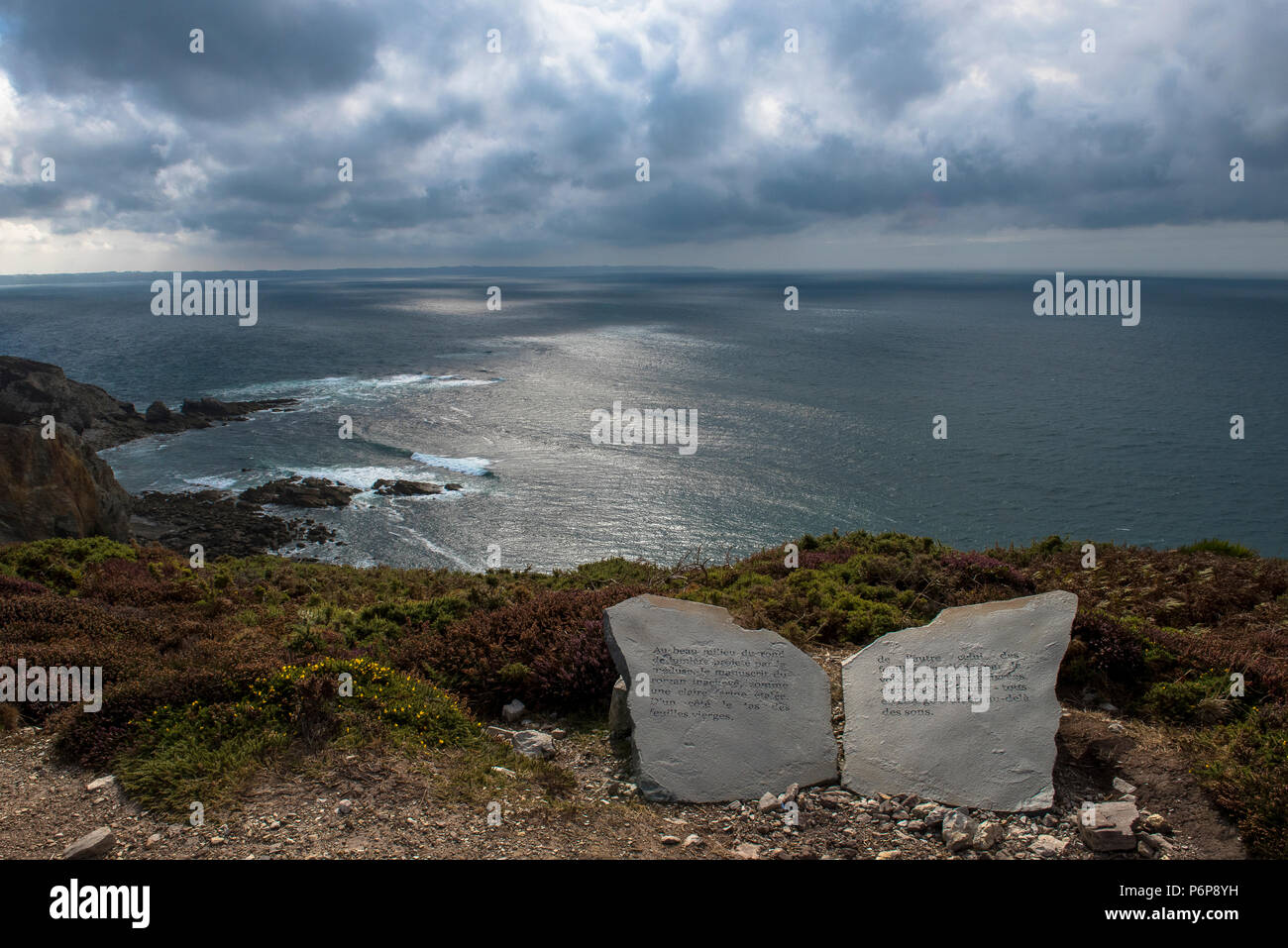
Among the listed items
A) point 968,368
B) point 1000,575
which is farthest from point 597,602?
point 968,368

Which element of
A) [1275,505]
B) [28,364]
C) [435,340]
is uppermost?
[435,340]

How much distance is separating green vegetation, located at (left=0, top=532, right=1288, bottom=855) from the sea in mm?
28332

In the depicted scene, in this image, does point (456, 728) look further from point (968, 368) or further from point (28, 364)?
point (968, 368)

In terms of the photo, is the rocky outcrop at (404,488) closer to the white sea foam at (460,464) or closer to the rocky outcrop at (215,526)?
the white sea foam at (460,464)

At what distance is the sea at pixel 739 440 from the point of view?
48938 millimetres

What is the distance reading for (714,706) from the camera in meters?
8.62

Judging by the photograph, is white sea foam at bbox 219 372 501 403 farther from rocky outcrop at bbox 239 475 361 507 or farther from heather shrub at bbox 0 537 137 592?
heather shrub at bbox 0 537 137 592

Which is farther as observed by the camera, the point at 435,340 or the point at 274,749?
the point at 435,340

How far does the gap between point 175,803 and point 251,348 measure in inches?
5485

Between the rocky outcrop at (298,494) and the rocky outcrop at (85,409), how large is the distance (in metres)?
21.5

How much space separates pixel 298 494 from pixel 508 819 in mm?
52346

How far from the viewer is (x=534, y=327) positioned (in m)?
169

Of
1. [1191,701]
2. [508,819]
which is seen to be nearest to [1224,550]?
[1191,701]
